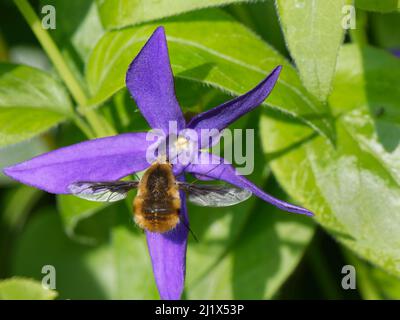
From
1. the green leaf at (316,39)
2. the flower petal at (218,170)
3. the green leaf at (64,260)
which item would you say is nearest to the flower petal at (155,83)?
the flower petal at (218,170)

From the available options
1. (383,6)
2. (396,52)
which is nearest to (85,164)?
(383,6)

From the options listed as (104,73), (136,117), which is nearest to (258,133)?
(136,117)

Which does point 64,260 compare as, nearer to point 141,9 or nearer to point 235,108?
point 141,9

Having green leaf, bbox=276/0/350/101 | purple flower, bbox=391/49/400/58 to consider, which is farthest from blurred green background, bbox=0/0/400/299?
purple flower, bbox=391/49/400/58

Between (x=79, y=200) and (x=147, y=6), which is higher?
(x=147, y=6)

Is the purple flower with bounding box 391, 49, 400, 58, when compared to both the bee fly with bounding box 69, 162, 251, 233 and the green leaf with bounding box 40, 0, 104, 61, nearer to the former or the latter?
Answer: the green leaf with bounding box 40, 0, 104, 61

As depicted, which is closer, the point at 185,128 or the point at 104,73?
the point at 185,128

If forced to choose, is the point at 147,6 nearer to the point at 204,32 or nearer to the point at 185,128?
the point at 204,32
